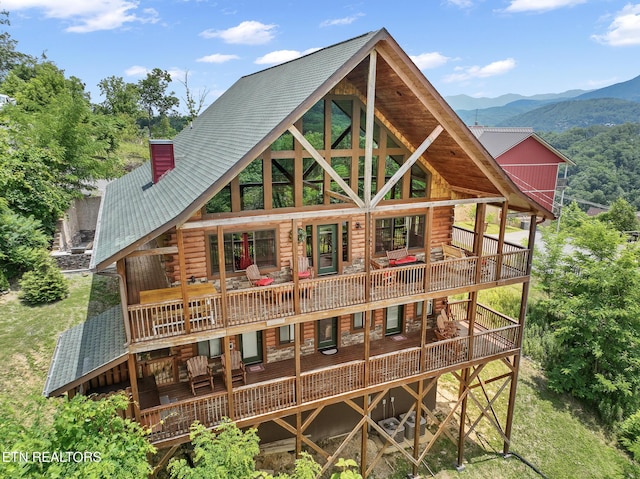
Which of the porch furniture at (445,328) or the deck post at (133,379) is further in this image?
the porch furniture at (445,328)

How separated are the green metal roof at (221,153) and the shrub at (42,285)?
23.1 feet

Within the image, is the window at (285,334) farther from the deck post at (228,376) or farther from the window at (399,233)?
the window at (399,233)

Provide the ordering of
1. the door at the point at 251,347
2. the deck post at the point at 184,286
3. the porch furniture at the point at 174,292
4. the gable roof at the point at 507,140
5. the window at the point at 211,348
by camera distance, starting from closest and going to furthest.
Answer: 1. the deck post at the point at 184,286
2. the porch furniture at the point at 174,292
3. the window at the point at 211,348
4. the door at the point at 251,347
5. the gable roof at the point at 507,140

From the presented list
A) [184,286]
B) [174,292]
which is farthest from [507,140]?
[184,286]

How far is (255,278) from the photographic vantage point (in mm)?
12758

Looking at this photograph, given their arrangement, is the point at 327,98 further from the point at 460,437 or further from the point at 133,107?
the point at 133,107

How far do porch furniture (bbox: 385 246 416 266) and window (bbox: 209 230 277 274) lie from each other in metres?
4.26

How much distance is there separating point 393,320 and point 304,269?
490cm

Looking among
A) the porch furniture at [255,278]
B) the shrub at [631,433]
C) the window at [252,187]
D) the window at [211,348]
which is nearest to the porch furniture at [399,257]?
the porch furniture at [255,278]

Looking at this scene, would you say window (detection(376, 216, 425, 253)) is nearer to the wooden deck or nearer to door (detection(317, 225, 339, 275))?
the wooden deck

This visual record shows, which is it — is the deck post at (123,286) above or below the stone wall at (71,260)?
above

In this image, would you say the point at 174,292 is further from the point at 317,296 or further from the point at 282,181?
the point at 282,181

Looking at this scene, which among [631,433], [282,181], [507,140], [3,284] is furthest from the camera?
[507,140]

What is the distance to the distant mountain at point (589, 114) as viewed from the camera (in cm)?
16925
